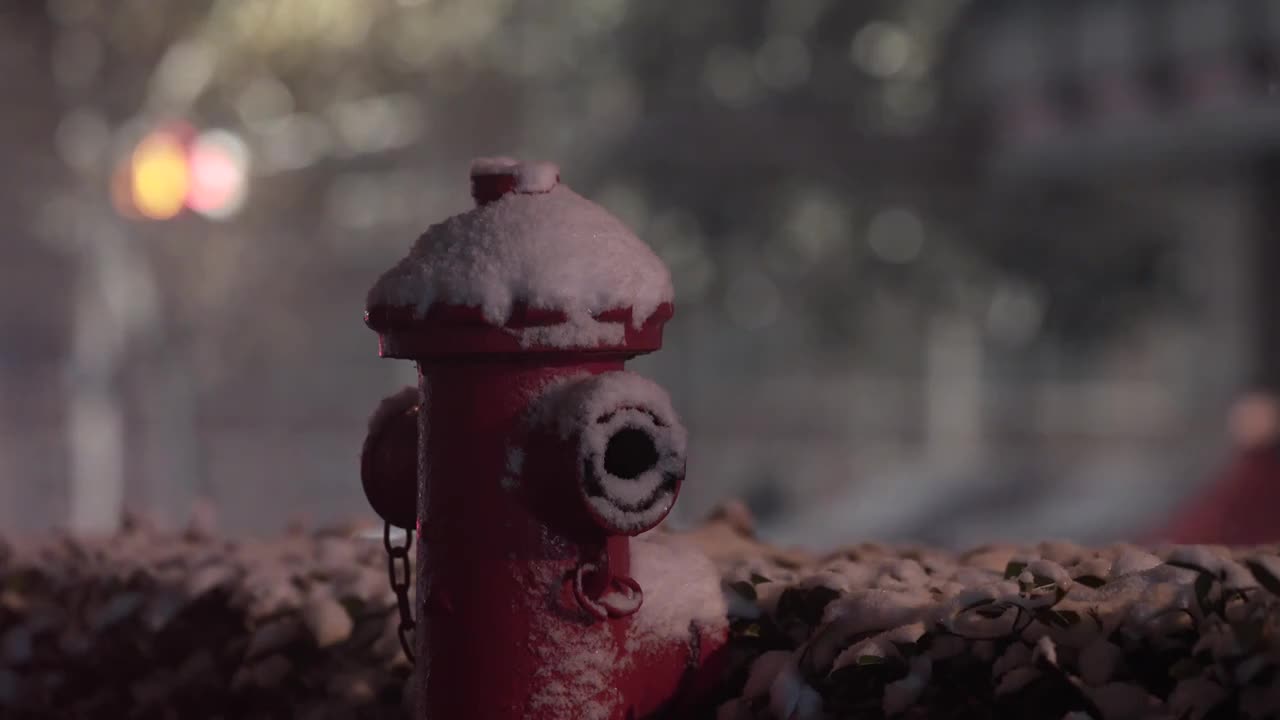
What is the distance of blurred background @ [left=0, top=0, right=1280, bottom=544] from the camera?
9117mm

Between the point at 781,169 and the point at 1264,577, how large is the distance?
8.62 m

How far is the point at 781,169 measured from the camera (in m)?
10.3

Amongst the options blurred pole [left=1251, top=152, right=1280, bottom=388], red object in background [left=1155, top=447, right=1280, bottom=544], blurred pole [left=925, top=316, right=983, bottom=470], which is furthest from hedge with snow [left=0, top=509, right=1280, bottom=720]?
blurred pole [left=925, top=316, right=983, bottom=470]

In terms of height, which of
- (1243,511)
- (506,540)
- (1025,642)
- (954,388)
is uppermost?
(506,540)

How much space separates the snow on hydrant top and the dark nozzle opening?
164 mm

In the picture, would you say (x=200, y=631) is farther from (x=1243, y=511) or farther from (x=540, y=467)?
(x=1243, y=511)

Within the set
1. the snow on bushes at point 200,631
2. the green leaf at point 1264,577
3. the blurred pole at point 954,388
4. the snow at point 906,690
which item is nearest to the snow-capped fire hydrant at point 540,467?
the snow at point 906,690

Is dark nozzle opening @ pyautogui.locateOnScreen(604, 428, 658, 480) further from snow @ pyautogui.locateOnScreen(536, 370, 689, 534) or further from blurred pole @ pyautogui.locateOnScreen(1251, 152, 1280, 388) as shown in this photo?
blurred pole @ pyautogui.locateOnScreen(1251, 152, 1280, 388)

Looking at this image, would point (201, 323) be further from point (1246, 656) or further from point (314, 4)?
point (1246, 656)

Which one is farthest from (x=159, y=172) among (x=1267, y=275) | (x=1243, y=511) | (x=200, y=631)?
(x=1267, y=275)

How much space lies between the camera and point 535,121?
35.6ft

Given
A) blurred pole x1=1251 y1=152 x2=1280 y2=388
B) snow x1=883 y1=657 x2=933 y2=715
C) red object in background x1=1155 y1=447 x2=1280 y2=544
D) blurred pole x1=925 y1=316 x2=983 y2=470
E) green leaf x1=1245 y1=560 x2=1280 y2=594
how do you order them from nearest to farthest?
green leaf x1=1245 y1=560 x2=1280 y2=594 < snow x1=883 y1=657 x2=933 y2=715 < red object in background x1=1155 y1=447 x2=1280 y2=544 < blurred pole x1=1251 y1=152 x2=1280 y2=388 < blurred pole x1=925 y1=316 x2=983 y2=470

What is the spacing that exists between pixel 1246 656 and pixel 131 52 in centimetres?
1124

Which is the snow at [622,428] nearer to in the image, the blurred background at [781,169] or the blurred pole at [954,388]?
the blurred background at [781,169]
